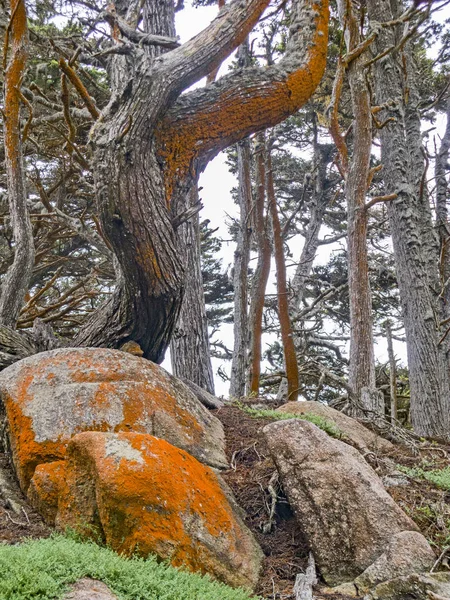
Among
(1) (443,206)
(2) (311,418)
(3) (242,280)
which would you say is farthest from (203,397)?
(1) (443,206)

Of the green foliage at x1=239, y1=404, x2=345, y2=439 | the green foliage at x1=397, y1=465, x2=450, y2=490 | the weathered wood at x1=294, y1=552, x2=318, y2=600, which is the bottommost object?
the weathered wood at x1=294, y1=552, x2=318, y2=600

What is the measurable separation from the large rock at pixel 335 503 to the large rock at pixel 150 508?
0.39m

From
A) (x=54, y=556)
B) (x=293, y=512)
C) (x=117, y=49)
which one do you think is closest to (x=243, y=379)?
(x=293, y=512)

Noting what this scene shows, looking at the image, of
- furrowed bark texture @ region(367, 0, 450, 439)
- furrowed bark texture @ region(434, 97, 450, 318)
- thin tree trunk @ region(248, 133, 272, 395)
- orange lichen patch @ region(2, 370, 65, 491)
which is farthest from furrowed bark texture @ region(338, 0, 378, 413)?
orange lichen patch @ region(2, 370, 65, 491)

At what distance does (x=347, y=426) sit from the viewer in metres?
4.80

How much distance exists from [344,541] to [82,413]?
1.81 metres

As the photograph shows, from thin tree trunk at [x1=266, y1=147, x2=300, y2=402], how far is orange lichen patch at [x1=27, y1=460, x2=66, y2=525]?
433cm

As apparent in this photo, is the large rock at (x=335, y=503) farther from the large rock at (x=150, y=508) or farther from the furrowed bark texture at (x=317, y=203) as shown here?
the furrowed bark texture at (x=317, y=203)

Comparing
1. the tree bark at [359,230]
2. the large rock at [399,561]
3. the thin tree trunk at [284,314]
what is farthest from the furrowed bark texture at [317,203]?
the large rock at [399,561]

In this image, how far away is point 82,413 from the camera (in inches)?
127

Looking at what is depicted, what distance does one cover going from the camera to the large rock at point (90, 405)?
10.3 ft

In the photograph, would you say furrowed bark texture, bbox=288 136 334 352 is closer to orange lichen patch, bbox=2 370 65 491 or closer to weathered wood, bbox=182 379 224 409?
weathered wood, bbox=182 379 224 409

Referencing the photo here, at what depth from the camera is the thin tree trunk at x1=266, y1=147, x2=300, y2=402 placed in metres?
6.98

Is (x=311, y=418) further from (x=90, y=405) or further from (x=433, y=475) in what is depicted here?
(x=90, y=405)
